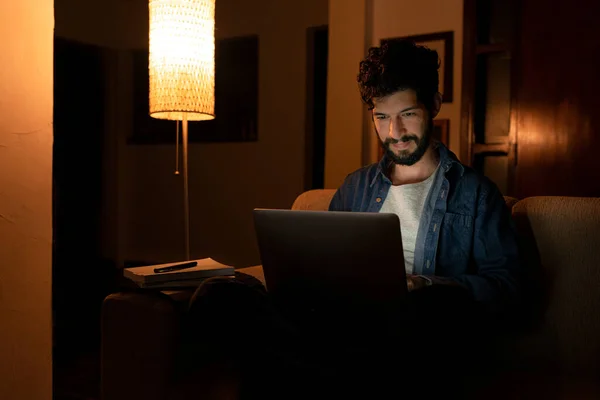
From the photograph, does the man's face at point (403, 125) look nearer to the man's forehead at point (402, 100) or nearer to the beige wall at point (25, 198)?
the man's forehead at point (402, 100)

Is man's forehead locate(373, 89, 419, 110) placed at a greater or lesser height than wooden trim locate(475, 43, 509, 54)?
lesser

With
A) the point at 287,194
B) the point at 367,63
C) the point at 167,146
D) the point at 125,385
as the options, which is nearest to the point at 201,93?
the point at 367,63

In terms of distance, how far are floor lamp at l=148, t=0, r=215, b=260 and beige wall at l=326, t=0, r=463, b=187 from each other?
127cm

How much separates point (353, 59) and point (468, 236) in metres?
2.01

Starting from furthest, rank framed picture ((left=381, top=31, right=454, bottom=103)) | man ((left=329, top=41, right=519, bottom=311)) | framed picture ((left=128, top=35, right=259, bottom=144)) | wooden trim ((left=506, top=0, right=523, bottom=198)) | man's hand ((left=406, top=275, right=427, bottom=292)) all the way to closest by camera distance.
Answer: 1. framed picture ((left=128, top=35, right=259, bottom=144))
2. framed picture ((left=381, top=31, right=454, bottom=103))
3. wooden trim ((left=506, top=0, right=523, bottom=198))
4. man ((left=329, top=41, right=519, bottom=311))
5. man's hand ((left=406, top=275, right=427, bottom=292))

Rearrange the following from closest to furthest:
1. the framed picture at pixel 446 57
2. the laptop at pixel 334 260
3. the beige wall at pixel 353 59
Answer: the laptop at pixel 334 260 < the framed picture at pixel 446 57 < the beige wall at pixel 353 59

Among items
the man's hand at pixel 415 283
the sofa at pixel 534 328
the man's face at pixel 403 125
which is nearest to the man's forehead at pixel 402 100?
the man's face at pixel 403 125

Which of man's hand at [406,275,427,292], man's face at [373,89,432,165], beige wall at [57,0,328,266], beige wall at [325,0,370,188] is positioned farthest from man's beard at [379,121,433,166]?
beige wall at [57,0,328,266]

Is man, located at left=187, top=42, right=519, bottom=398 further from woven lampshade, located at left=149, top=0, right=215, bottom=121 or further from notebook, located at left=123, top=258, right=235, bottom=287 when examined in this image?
woven lampshade, located at left=149, top=0, right=215, bottom=121

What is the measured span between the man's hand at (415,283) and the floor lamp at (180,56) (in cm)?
115

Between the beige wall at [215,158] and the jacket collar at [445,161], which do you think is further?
the beige wall at [215,158]

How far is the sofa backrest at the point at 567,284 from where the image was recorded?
4.44 ft

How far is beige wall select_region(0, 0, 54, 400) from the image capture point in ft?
4.23

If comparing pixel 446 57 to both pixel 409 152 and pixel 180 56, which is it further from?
pixel 409 152
